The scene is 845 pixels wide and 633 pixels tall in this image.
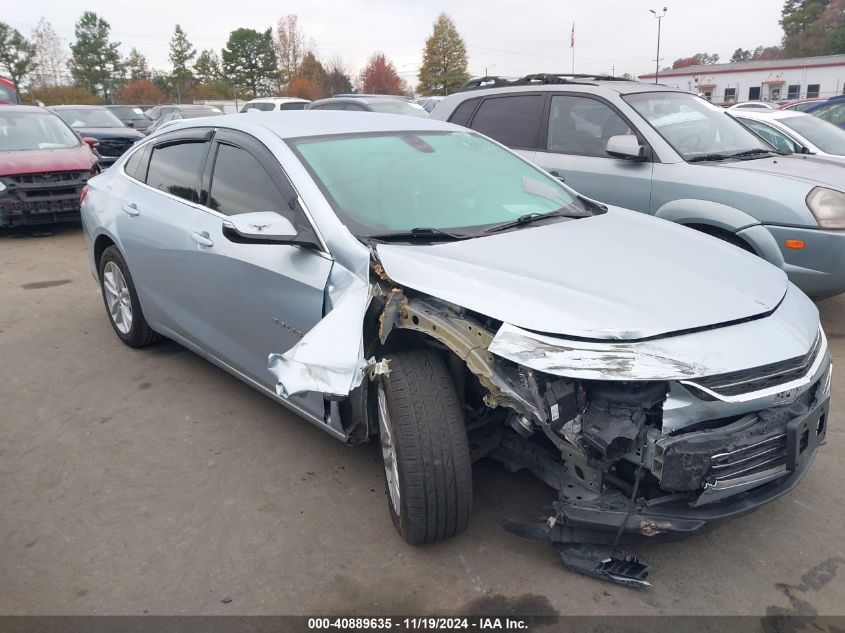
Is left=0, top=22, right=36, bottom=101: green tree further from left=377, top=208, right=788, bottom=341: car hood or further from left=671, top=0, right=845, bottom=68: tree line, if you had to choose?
left=671, top=0, right=845, bottom=68: tree line

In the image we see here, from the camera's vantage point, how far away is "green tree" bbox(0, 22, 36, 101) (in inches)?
2054

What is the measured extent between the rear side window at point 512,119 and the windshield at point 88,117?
11119 mm

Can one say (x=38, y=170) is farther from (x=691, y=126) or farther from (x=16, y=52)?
(x=16, y=52)

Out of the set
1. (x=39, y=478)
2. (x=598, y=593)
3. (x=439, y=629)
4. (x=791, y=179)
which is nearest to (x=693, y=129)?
(x=791, y=179)

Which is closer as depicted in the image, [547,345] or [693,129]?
[547,345]

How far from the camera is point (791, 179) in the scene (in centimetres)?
494

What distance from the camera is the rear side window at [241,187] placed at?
345cm

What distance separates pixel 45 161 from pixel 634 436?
9.12 metres

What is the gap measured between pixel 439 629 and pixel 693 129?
4734 millimetres

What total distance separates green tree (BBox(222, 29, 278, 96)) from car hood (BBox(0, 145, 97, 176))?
219ft

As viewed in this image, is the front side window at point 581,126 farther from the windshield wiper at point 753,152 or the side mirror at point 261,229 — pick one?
the side mirror at point 261,229

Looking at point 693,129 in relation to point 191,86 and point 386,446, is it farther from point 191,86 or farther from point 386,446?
point 191,86

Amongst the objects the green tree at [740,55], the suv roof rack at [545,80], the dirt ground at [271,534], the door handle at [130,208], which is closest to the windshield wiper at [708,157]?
the suv roof rack at [545,80]

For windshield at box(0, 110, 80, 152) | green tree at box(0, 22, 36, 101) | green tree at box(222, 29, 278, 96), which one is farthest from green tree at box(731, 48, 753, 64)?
windshield at box(0, 110, 80, 152)
